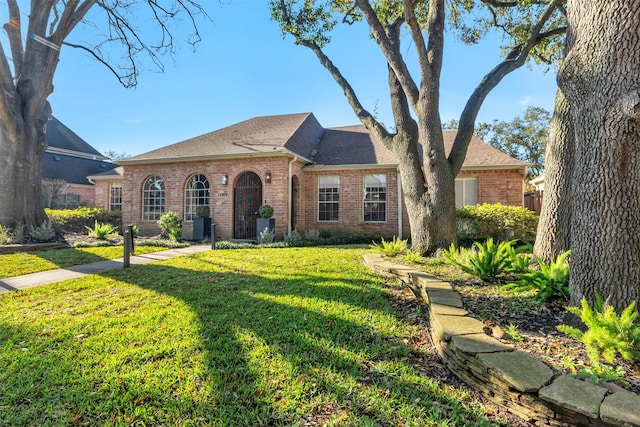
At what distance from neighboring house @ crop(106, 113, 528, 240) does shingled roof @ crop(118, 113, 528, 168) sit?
5 cm

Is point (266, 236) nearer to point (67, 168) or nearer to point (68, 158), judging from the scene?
point (67, 168)

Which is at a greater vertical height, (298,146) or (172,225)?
(298,146)

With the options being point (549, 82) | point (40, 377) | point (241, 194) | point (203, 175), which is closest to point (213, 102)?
point (203, 175)

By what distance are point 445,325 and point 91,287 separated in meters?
5.30

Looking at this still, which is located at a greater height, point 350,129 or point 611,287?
point 350,129

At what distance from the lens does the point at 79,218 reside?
45.3 feet

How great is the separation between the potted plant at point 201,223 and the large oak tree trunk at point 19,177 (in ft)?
16.4

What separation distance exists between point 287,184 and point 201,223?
3766mm

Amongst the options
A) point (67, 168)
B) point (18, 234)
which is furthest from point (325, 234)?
point (67, 168)

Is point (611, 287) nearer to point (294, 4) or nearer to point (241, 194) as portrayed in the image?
point (294, 4)

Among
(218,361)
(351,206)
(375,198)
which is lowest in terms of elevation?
(218,361)

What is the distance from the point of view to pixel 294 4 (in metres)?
8.98

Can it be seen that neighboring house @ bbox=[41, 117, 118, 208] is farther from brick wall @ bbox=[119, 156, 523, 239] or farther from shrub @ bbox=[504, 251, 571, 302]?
shrub @ bbox=[504, 251, 571, 302]

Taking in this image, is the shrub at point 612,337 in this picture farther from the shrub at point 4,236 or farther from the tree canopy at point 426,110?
the shrub at point 4,236
